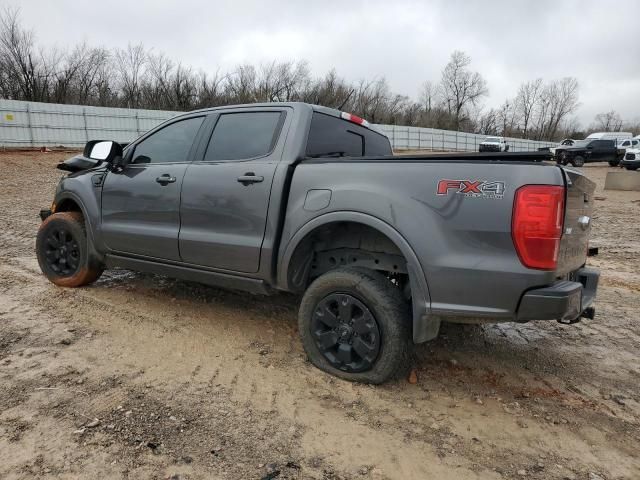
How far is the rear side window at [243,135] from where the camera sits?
3.53 metres

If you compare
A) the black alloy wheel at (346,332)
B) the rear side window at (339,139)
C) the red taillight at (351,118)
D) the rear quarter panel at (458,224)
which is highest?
the red taillight at (351,118)

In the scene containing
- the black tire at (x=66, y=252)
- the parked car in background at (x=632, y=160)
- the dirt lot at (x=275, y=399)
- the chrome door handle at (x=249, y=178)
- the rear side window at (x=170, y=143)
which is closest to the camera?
the dirt lot at (x=275, y=399)

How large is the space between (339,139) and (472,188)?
5.11 ft

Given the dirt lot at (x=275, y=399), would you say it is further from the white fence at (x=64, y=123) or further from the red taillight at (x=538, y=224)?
the white fence at (x=64, y=123)

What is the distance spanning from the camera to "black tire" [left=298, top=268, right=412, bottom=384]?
284 cm

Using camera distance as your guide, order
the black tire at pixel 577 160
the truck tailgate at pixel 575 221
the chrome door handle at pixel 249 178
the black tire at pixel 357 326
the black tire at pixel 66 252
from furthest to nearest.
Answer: the black tire at pixel 577 160, the black tire at pixel 66 252, the chrome door handle at pixel 249 178, the black tire at pixel 357 326, the truck tailgate at pixel 575 221

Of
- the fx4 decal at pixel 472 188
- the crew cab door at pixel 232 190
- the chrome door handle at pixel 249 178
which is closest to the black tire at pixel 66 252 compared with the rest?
the crew cab door at pixel 232 190

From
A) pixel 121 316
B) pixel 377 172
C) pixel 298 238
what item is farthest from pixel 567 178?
pixel 121 316

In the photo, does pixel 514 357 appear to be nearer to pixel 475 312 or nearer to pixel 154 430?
pixel 475 312

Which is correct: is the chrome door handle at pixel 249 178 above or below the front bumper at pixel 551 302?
above

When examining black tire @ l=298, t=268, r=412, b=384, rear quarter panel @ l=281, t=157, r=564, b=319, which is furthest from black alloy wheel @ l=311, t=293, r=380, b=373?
rear quarter panel @ l=281, t=157, r=564, b=319

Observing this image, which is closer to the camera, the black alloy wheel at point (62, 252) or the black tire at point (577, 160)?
the black alloy wheel at point (62, 252)

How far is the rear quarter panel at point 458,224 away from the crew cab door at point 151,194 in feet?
5.61

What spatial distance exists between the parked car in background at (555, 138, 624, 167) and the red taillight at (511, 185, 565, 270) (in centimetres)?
3136
